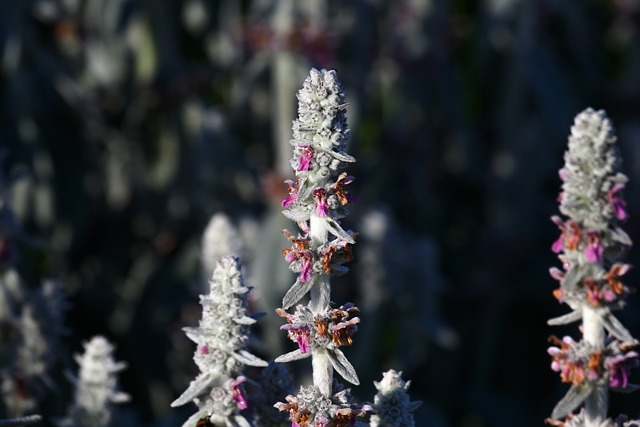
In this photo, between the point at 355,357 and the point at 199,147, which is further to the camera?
the point at 199,147

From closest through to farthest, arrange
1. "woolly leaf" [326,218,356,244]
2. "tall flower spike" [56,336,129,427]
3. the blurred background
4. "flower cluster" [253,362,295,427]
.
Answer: "woolly leaf" [326,218,356,244]
"flower cluster" [253,362,295,427]
"tall flower spike" [56,336,129,427]
the blurred background

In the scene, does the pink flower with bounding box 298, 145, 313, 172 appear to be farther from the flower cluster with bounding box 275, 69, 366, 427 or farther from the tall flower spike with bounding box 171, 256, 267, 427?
the tall flower spike with bounding box 171, 256, 267, 427

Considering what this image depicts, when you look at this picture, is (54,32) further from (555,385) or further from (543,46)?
(555,385)

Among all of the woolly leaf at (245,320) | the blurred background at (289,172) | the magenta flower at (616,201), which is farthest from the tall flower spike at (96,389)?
the blurred background at (289,172)

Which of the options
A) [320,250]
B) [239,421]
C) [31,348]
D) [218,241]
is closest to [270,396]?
[239,421]

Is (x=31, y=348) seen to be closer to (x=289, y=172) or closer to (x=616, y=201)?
(x=616, y=201)

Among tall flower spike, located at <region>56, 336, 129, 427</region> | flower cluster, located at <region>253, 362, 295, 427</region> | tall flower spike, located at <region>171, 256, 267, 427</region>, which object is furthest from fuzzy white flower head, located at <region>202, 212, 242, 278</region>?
tall flower spike, located at <region>171, 256, 267, 427</region>

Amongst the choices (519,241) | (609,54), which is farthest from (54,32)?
(609,54)
